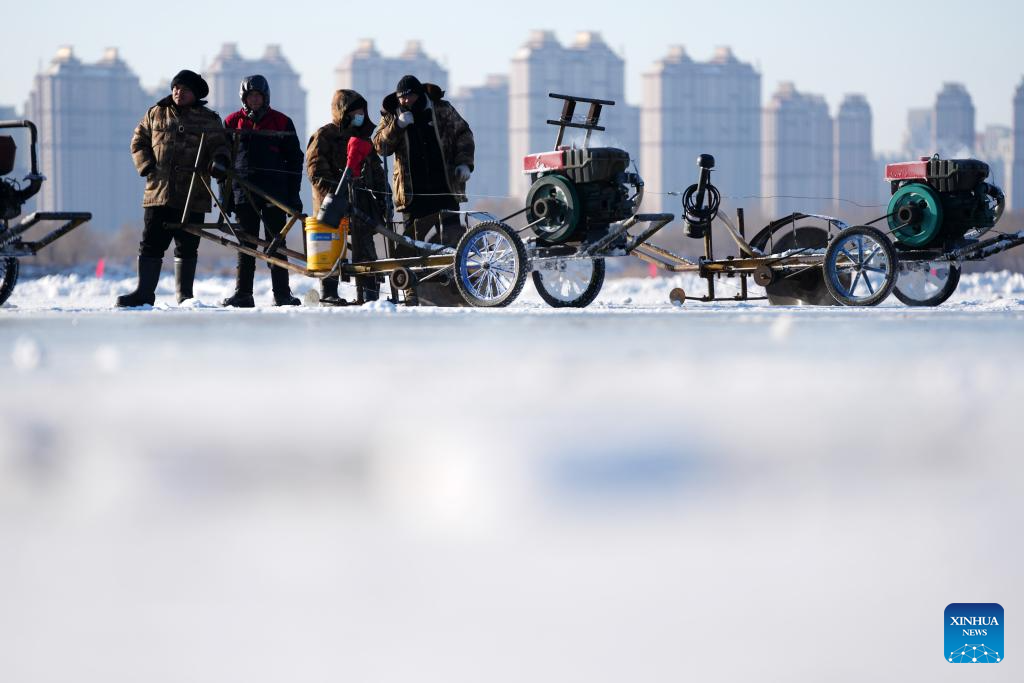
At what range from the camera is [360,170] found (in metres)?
11.8

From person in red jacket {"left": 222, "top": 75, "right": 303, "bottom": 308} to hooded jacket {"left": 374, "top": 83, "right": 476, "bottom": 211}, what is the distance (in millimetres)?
877

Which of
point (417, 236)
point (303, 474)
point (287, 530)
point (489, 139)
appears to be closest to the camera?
point (287, 530)

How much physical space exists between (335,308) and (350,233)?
0.61m

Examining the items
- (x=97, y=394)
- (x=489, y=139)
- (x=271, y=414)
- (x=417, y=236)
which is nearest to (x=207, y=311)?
(x=417, y=236)

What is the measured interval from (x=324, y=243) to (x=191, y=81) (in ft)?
5.10

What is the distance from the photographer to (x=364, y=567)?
3178 millimetres

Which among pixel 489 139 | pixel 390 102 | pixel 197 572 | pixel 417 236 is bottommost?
pixel 197 572

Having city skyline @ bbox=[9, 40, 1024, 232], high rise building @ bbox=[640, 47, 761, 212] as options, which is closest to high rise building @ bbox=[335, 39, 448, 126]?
city skyline @ bbox=[9, 40, 1024, 232]

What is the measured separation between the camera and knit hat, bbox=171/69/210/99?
1186 cm

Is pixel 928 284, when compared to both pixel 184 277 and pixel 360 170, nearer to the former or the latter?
pixel 360 170

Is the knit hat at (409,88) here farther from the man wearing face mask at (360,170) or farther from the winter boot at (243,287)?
the winter boot at (243,287)

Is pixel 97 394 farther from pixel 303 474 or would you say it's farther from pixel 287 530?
pixel 287 530

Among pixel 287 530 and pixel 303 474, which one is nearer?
pixel 287 530

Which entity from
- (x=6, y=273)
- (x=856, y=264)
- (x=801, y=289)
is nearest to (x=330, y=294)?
(x=6, y=273)
